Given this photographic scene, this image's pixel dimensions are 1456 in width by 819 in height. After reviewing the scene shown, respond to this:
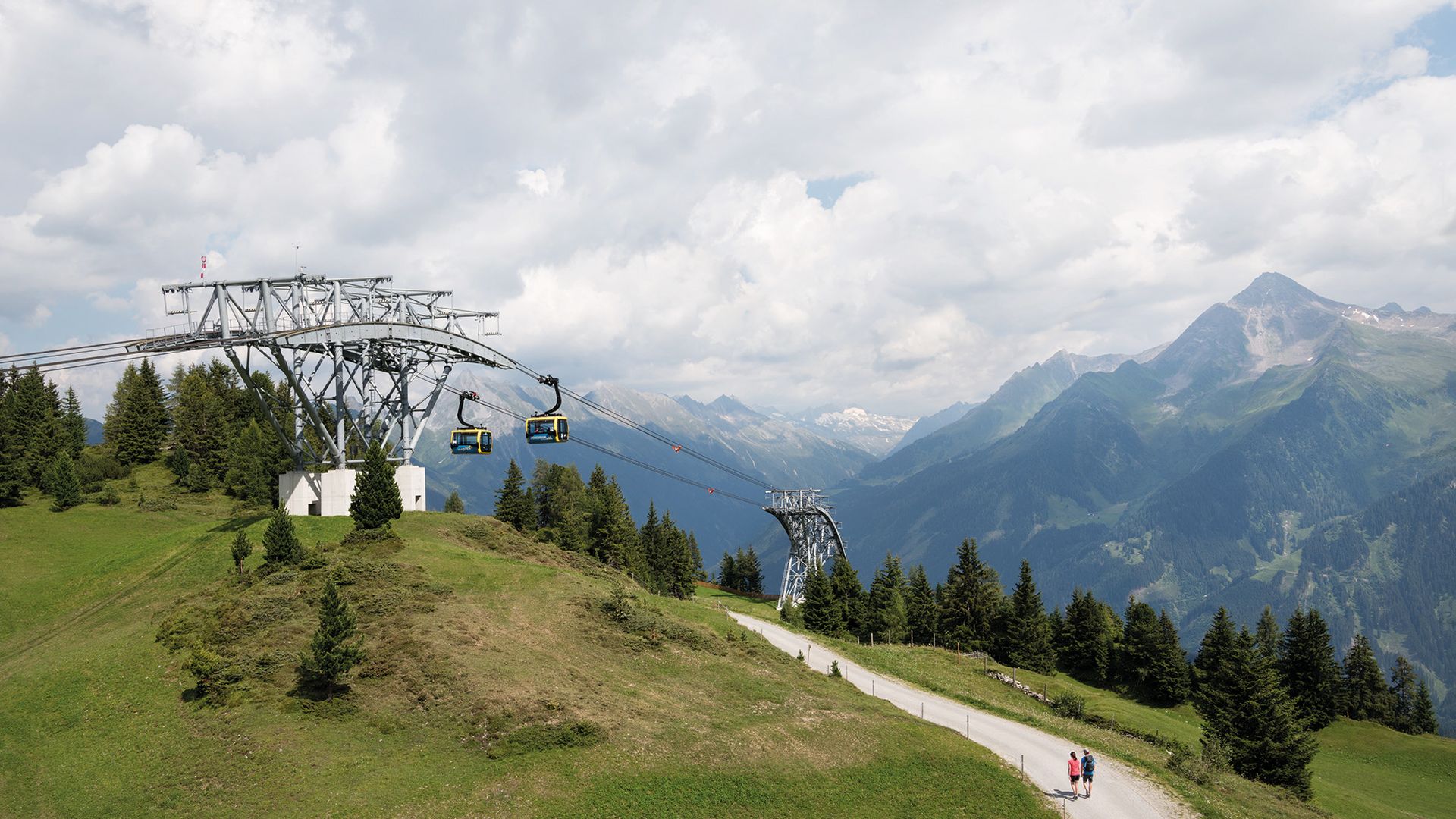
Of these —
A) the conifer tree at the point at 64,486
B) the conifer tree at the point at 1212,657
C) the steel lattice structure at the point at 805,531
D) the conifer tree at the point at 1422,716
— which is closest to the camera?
the conifer tree at the point at 64,486

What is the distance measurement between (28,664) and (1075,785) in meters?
51.1

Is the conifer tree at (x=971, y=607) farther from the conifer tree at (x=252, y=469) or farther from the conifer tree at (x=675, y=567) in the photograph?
the conifer tree at (x=252, y=469)

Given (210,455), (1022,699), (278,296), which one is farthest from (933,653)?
(210,455)

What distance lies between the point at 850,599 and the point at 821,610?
8.01m

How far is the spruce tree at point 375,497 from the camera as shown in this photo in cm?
5200

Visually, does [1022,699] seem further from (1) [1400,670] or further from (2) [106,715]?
(1) [1400,670]

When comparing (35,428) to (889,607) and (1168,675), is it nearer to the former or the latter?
(889,607)

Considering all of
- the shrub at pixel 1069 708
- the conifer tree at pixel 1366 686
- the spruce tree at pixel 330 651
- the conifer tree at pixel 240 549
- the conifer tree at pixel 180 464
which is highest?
the conifer tree at pixel 180 464

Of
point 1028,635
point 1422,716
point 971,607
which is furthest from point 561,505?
point 1422,716

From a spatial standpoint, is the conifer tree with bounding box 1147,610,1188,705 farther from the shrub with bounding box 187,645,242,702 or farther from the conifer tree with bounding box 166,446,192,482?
the conifer tree with bounding box 166,446,192,482

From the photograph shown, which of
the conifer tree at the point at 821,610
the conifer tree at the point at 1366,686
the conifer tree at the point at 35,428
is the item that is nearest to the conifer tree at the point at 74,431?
the conifer tree at the point at 35,428

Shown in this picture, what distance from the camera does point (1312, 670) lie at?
96562 millimetres

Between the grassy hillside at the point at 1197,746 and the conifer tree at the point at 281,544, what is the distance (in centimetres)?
4350

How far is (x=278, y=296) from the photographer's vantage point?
56844 millimetres
